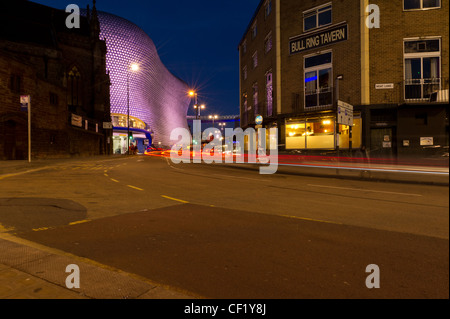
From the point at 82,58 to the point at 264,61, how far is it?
124 feet

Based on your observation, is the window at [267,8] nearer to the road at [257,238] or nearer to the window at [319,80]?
the window at [319,80]

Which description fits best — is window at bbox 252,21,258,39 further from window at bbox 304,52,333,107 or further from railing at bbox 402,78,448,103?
railing at bbox 402,78,448,103

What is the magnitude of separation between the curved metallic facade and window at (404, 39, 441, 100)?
233 ft

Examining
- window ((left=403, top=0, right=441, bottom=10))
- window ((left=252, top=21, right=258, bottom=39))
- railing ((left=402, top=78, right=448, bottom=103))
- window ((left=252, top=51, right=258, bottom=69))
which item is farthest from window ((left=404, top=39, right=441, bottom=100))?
window ((left=252, top=21, right=258, bottom=39))

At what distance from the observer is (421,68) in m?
19.9

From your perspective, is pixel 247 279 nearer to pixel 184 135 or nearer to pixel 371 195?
pixel 371 195

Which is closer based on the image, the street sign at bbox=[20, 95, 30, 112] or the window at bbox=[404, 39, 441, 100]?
the window at bbox=[404, 39, 441, 100]

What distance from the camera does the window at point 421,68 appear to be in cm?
1948

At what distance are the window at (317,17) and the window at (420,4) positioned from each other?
5.04m

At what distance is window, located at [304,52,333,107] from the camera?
74.7 ft

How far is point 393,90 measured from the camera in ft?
66.4

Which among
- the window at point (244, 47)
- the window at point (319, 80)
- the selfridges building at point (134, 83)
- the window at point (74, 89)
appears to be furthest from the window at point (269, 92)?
the selfridges building at point (134, 83)

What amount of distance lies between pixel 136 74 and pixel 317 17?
78886 millimetres

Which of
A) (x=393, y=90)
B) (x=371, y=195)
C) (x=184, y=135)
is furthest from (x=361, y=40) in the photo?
(x=184, y=135)
